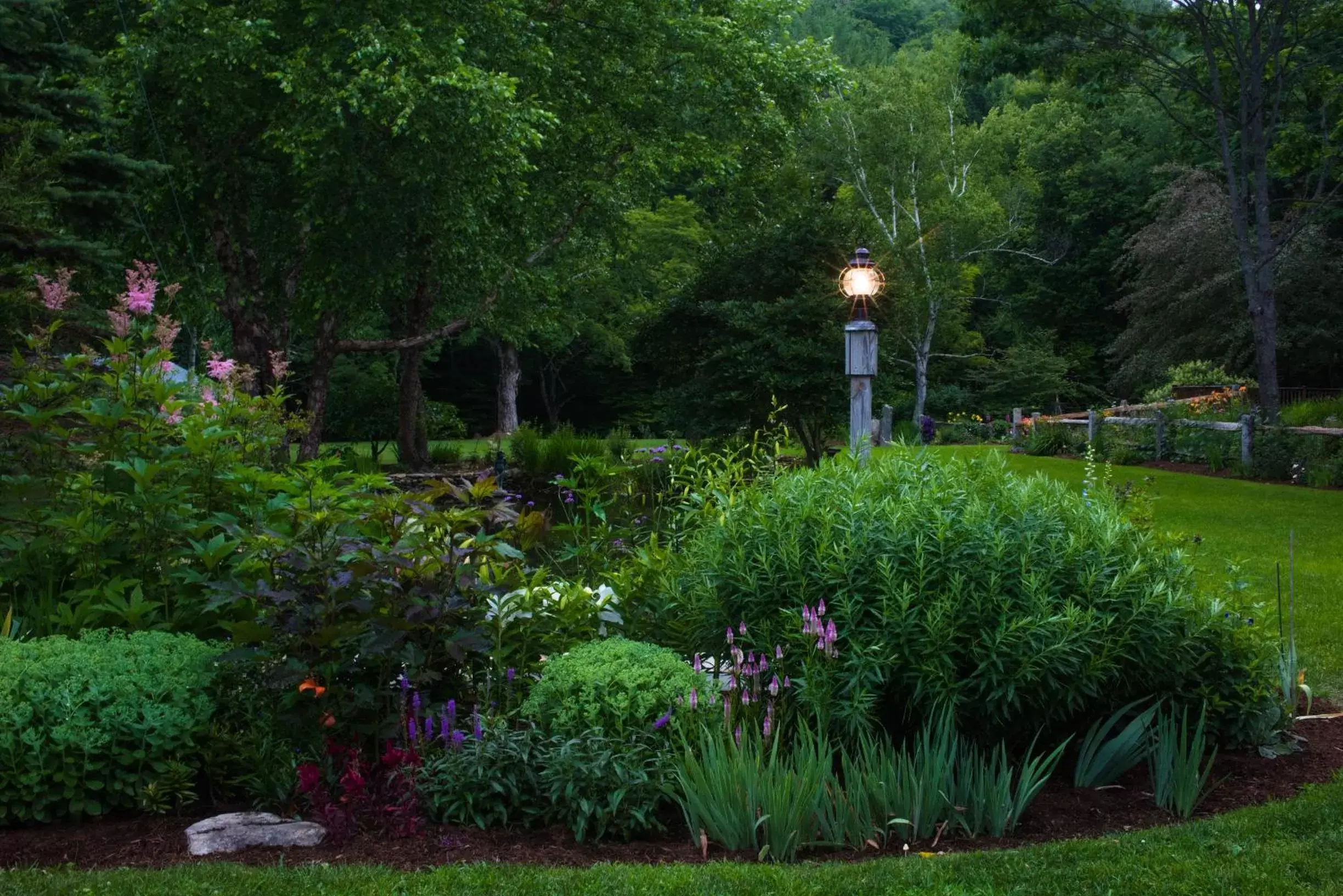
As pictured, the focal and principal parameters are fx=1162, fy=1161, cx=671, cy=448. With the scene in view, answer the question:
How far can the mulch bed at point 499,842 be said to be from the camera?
12.6 feet

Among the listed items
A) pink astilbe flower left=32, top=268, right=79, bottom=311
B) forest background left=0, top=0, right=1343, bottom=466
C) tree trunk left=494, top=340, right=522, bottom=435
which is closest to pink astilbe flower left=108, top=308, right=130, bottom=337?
pink astilbe flower left=32, top=268, right=79, bottom=311

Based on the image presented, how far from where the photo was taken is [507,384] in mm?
36250

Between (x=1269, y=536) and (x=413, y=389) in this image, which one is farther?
(x=413, y=389)

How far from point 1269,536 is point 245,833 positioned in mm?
10629

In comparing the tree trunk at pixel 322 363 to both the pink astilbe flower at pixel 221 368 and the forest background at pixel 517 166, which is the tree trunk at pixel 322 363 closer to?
the forest background at pixel 517 166

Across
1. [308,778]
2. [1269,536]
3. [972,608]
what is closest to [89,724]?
[308,778]

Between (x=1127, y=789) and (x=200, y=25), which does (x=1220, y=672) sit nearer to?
(x=1127, y=789)

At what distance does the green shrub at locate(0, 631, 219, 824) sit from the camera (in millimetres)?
4129

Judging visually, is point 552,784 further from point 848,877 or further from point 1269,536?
point 1269,536

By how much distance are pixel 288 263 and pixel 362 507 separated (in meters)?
15.8

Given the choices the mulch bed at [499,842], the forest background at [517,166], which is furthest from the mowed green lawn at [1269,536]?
the forest background at [517,166]

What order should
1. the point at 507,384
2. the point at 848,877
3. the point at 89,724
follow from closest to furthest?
the point at 848,877, the point at 89,724, the point at 507,384

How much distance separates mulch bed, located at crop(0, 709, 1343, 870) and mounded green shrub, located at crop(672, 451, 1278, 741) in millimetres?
376

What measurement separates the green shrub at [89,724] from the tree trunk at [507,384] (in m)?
31.7
